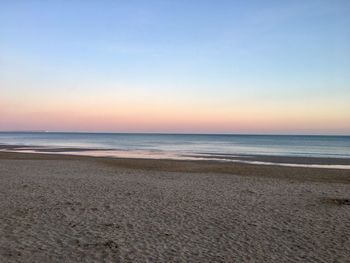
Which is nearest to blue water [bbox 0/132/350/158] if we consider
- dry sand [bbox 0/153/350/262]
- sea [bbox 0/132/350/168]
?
sea [bbox 0/132/350/168]

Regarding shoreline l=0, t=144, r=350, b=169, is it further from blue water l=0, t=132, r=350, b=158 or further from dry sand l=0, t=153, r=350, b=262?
dry sand l=0, t=153, r=350, b=262

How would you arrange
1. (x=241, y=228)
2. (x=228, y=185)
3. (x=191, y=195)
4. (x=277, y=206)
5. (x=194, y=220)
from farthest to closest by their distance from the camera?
1. (x=228, y=185)
2. (x=191, y=195)
3. (x=277, y=206)
4. (x=194, y=220)
5. (x=241, y=228)

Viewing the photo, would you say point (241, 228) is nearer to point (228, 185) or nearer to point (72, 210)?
point (72, 210)

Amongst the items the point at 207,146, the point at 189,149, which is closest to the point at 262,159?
the point at 189,149

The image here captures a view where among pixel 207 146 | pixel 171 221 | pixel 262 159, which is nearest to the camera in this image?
pixel 171 221

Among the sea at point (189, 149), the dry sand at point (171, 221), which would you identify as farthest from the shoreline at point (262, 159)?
the dry sand at point (171, 221)

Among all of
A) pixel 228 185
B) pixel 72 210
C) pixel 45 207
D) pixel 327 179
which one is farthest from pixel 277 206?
pixel 327 179

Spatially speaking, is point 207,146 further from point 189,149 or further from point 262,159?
point 262,159

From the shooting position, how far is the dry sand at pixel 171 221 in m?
7.09

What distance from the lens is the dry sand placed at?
709 centimetres

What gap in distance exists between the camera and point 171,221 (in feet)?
31.4

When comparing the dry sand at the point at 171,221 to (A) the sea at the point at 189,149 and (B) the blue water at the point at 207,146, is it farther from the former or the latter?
(B) the blue water at the point at 207,146

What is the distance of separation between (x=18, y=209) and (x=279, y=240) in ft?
22.5

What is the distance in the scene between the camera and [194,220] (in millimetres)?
9719
